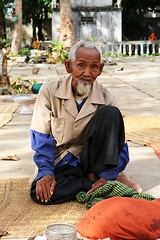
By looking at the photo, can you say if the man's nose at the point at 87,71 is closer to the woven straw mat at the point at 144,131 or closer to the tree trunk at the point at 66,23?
the woven straw mat at the point at 144,131

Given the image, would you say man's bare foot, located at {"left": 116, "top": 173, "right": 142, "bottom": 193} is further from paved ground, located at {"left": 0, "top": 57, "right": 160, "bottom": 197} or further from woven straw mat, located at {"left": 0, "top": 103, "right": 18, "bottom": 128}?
woven straw mat, located at {"left": 0, "top": 103, "right": 18, "bottom": 128}

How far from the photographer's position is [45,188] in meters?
3.42

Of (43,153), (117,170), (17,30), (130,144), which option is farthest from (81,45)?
(17,30)

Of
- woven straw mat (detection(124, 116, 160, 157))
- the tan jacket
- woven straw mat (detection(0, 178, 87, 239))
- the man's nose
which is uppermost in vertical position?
the man's nose

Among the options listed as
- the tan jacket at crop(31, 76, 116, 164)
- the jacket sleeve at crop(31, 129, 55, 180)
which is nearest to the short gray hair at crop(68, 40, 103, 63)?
the tan jacket at crop(31, 76, 116, 164)

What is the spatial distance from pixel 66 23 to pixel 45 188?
16211mm

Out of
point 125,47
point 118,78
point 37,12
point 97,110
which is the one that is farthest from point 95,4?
point 97,110

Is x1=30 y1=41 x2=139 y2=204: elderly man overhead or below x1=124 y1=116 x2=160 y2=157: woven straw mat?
overhead

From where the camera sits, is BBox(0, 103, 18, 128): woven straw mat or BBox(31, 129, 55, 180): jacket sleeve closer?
BBox(31, 129, 55, 180): jacket sleeve

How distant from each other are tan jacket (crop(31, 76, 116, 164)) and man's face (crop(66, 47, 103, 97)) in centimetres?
12

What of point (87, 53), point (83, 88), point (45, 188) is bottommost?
point (45, 188)

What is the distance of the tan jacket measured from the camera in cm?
355

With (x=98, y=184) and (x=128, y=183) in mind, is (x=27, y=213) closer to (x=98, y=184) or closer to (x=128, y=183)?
(x=98, y=184)

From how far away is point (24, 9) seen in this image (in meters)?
27.5
